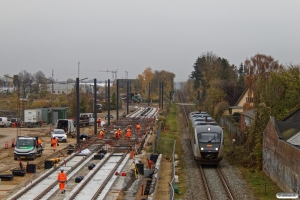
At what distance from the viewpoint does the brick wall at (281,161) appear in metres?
17.8

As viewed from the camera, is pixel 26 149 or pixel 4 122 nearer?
pixel 26 149

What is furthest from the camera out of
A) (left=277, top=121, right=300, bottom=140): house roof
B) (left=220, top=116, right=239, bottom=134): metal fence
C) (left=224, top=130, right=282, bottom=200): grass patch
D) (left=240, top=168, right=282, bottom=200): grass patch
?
(left=220, top=116, right=239, bottom=134): metal fence

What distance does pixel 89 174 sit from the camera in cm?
2320

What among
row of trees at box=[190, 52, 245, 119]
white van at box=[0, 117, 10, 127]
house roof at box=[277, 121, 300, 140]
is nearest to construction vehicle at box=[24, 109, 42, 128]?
white van at box=[0, 117, 10, 127]

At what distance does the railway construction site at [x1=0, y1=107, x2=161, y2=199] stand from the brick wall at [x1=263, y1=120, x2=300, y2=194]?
5982mm

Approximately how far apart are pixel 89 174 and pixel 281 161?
10.1m

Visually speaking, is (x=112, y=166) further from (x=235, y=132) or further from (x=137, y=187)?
(x=235, y=132)

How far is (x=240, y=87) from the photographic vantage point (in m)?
67.5

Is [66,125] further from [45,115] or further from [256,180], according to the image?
[256,180]

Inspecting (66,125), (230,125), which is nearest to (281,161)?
(230,125)

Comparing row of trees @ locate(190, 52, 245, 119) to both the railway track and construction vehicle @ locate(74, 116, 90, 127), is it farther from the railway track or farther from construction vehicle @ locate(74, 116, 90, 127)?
the railway track

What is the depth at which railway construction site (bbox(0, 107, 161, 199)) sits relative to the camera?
1878 cm

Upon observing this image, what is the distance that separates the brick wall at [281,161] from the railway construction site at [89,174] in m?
5.98

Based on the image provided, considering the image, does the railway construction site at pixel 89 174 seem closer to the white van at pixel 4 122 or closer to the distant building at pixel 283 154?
the distant building at pixel 283 154
